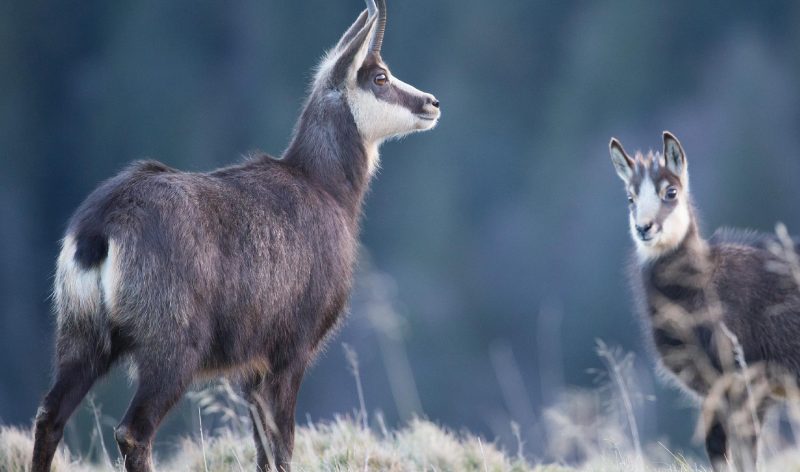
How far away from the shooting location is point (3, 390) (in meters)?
22.9

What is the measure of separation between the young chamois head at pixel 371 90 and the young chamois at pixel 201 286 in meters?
0.23

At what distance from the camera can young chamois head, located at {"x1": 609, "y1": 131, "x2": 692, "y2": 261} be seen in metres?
7.70

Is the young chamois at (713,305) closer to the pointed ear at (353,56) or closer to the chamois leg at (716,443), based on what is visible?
the chamois leg at (716,443)

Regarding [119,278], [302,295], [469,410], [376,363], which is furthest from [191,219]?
[376,363]

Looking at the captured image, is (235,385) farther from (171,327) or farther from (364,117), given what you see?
(364,117)

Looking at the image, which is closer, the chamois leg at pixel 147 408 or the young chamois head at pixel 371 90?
the chamois leg at pixel 147 408

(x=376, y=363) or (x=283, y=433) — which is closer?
(x=283, y=433)

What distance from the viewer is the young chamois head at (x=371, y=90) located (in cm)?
741

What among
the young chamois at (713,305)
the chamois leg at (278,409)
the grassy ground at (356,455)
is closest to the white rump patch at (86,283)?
the grassy ground at (356,455)

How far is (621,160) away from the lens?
8312 millimetres

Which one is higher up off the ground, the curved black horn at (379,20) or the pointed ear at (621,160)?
the curved black horn at (379,20)

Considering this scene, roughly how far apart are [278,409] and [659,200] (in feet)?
10.4

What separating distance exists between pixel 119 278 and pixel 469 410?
21820 millimetres

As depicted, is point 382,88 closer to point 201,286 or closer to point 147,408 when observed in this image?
point 201,286
